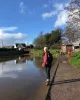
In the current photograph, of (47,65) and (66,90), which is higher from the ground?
(47,65)

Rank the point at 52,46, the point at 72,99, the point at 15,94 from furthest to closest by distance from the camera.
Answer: the point at 52,46
the point at 15,94
the point at 72,99

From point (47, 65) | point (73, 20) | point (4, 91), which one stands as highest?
point (73, 20)

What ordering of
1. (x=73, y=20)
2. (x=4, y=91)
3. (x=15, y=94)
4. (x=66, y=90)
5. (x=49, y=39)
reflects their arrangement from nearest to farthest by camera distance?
1. (x=66, y=90)
2. (x=15, y=94)
3. (x=4, y=91)
4. (x=73, y=20)
5. (x=49, y=39)

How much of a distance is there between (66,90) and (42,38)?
12020 cm

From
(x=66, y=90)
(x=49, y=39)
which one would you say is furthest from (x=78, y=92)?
(x=49, y=39)

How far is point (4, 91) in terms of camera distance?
41.2 ft

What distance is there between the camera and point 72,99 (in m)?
9.10

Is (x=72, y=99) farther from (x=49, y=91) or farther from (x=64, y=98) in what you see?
(x=49, y=91)

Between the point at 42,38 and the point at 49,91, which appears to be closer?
the point at 49,91

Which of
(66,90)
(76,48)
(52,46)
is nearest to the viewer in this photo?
(66,90)

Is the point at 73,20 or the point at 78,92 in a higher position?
the point at 73,20

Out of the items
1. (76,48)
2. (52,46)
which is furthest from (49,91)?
(52,46)

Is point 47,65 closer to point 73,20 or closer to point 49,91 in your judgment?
point 49,91

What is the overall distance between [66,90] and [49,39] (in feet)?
377
